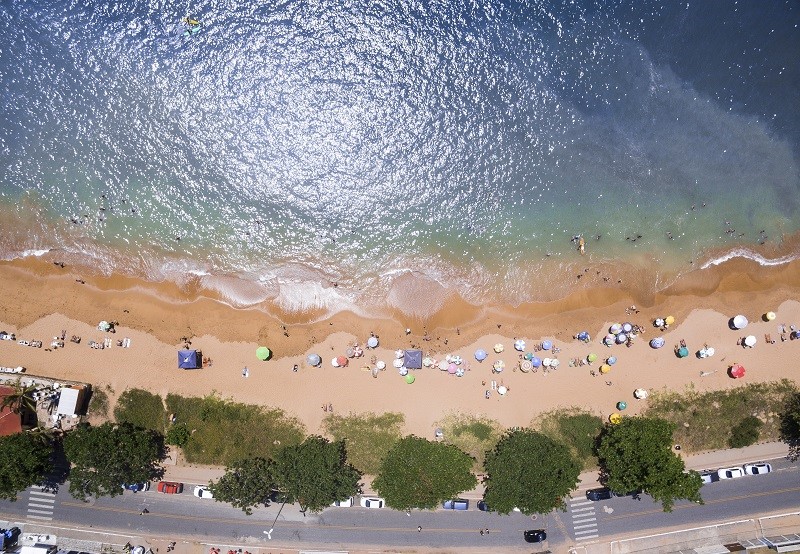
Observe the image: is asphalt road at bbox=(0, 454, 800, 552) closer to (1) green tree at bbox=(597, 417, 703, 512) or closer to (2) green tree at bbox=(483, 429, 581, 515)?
(1) green tree at bbox=(597, 417, 703, 512)

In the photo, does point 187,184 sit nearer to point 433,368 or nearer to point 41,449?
point 41,449

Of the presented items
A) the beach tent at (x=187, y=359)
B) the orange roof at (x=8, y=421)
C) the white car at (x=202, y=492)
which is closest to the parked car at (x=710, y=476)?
the white car at (x=202, y=492)

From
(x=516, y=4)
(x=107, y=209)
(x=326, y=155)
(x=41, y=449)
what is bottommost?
(x=41, y=449)

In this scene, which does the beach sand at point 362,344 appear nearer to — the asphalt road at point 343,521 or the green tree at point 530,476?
the green tree at point 530,476

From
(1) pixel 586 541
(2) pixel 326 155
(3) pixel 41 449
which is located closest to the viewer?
(3) pixel 41 449

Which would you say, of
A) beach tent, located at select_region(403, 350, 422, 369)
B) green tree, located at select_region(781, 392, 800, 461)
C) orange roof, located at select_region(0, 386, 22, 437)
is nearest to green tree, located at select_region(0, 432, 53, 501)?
orange roof, located at select_region(0, 386, 22, 437)

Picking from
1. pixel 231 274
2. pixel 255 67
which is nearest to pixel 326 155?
pixel 255 67
